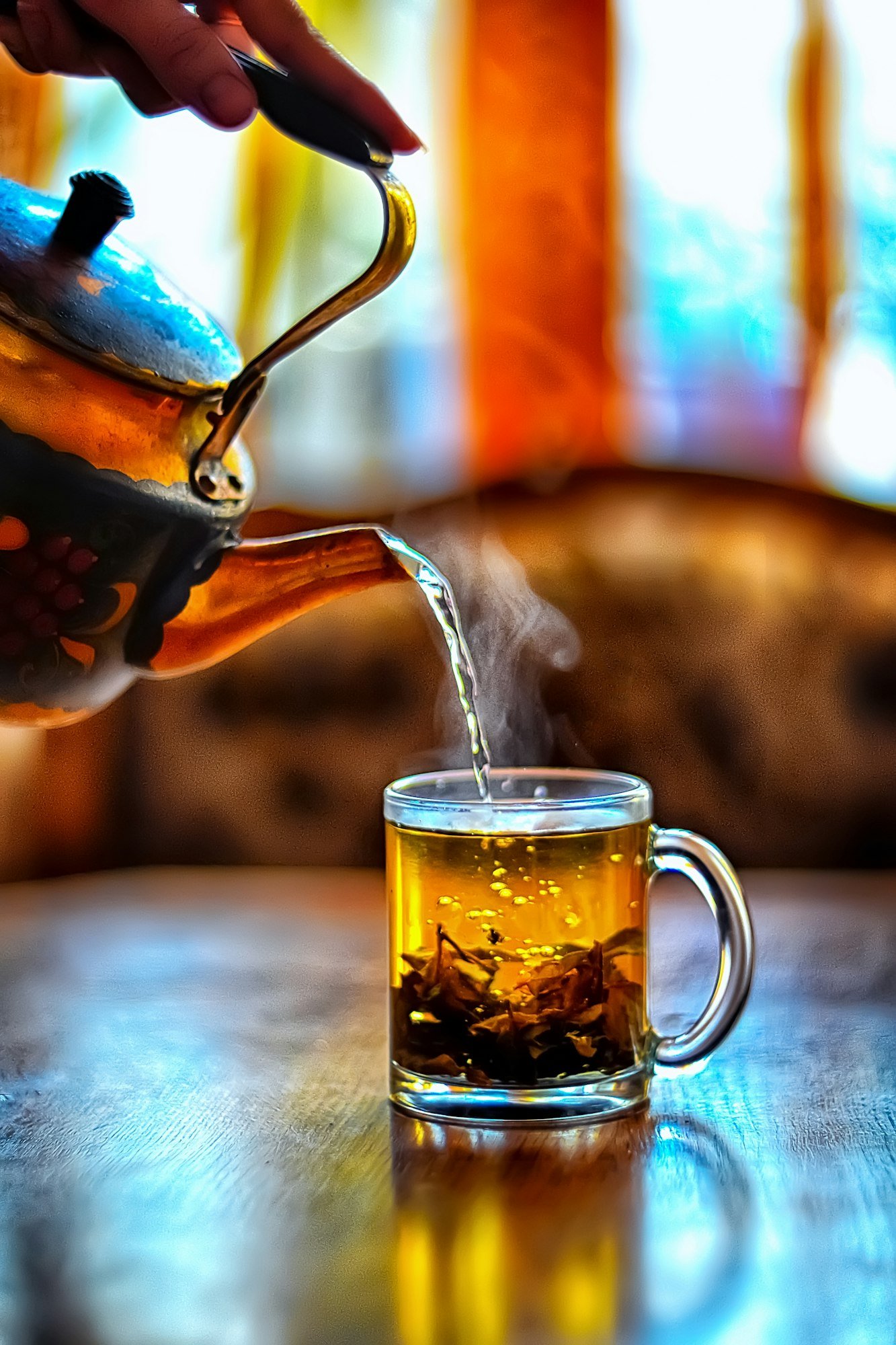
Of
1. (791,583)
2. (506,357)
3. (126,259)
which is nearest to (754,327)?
(506,357)

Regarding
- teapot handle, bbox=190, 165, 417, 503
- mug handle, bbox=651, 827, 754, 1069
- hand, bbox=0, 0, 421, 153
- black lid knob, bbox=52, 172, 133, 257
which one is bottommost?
mug handle, bbox=651, 827, 754, 1069

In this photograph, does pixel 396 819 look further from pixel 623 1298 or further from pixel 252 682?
pixel 252 682

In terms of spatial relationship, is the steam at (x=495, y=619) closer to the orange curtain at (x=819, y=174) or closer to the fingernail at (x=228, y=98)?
the orange curtain at (x=819, y=174)

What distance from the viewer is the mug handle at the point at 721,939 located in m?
0.66

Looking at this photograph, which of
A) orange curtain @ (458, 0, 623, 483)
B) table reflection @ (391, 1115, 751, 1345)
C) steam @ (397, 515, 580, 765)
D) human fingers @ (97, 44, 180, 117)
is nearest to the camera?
table reflection @ (391, 1115, 751, 1345)

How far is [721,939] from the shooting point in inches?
26.2

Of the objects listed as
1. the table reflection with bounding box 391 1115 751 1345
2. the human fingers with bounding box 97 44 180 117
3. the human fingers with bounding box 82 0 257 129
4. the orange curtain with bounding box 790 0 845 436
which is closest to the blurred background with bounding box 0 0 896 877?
the orange curtain with bounding box 790 0 845 436

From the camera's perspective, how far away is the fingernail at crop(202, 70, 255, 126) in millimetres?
672

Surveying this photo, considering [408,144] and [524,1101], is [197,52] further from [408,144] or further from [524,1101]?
[524,1101]

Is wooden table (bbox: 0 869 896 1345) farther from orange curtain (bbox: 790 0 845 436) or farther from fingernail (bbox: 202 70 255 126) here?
orange curtain (bbox: 790 0 845 436)

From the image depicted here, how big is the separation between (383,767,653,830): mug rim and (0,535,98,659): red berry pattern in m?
0.16

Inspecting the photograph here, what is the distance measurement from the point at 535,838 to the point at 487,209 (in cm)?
200

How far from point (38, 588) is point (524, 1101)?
30 cm

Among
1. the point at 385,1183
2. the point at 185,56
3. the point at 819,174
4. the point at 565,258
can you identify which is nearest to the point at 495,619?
the point at 565,258
